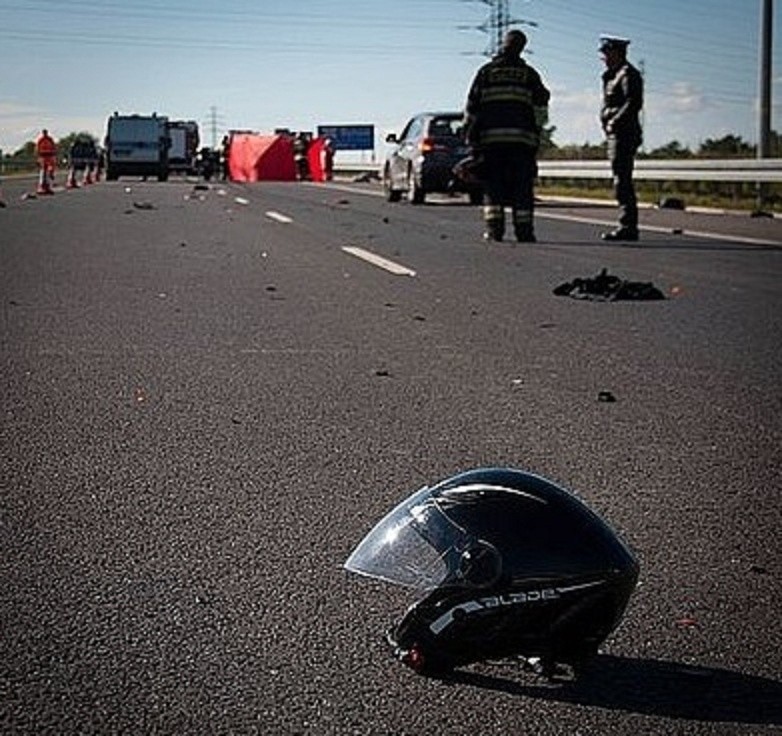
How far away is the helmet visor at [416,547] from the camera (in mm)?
2842

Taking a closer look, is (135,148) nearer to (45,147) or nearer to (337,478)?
(45,147)

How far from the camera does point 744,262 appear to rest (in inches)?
501

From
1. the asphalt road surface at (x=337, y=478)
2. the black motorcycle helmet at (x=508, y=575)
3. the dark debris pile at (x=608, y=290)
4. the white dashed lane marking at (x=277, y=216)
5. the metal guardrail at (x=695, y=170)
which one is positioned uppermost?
the metal guardrail at (x=695, y=170)

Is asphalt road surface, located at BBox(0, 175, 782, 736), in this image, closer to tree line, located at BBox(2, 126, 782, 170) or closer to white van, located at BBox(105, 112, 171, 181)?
tree line, located at BBox(2, 126, 782, 170)

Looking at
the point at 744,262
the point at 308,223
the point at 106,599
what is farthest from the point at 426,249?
the point at 106,599

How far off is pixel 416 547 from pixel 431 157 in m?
23.4

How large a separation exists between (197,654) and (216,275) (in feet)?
28.0

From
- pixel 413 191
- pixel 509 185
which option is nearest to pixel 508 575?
pixel 509 185

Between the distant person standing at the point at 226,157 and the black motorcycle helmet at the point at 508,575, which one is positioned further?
the distant person standing at the point at 226,157

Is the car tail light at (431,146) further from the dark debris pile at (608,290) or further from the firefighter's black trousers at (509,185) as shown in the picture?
the dark debris pile at (608,290)

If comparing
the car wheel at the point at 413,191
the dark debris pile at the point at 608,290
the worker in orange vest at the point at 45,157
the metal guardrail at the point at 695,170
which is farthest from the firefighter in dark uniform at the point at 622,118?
the worker in orange vest at the point at 45,157

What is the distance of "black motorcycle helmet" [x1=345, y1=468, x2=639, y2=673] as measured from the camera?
280 cm

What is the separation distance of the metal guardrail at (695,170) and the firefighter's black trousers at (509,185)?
8.58 metres

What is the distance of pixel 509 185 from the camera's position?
15328 millimetres
